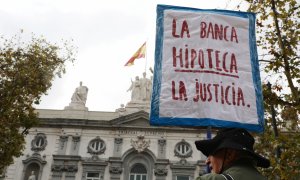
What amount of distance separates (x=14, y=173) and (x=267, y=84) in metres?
21.7

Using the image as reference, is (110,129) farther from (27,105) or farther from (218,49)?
(218,49)

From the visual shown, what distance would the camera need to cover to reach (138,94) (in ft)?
99.4

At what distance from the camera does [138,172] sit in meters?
27.2

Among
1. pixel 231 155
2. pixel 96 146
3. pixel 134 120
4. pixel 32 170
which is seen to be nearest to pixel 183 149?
pixel 134 120

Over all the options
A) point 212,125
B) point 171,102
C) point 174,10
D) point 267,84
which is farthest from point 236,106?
point 267,84

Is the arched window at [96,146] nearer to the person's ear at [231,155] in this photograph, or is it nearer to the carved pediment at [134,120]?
the carved pediment at [134,120]

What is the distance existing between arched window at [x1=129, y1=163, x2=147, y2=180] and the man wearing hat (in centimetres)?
2474

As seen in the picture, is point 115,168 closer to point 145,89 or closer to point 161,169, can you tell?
point 161,169

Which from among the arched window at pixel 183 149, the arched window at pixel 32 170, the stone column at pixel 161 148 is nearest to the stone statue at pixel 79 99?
the arched window at pixel 32 170

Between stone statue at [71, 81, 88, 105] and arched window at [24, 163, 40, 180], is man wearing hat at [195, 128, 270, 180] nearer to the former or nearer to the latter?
arched window at [24, 163, 40, 180]

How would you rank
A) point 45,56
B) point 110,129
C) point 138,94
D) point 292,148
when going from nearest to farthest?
point 292,148
point 45,56
point 110,129
point 138,94

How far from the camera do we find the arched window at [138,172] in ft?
88.5

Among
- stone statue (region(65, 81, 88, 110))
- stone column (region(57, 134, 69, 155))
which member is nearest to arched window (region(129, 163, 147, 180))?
stone column (region(57, 134, 69, 155))

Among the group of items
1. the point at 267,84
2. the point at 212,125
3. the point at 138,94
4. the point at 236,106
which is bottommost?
the point at 212,125
